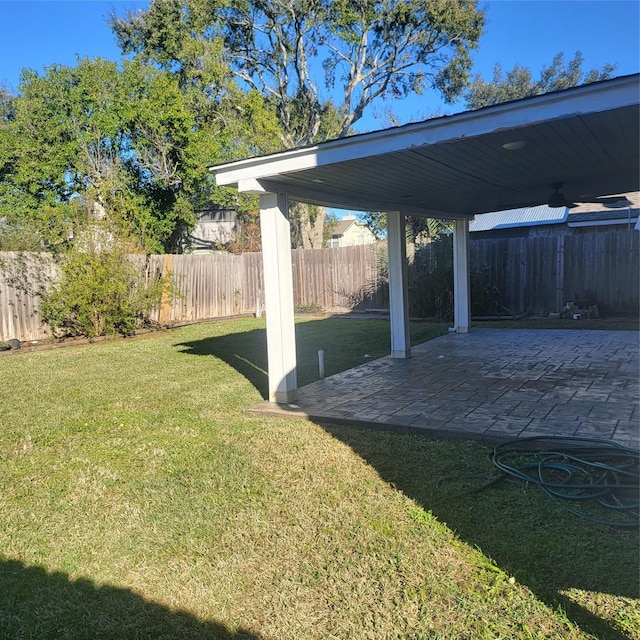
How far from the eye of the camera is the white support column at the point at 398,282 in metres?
7.69

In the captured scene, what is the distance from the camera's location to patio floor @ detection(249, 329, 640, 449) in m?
4.30

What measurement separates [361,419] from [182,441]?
1.58 metres

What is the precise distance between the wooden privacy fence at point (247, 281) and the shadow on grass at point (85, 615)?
1020cm

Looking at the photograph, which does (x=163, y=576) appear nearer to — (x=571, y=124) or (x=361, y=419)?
(x=361, y=419)

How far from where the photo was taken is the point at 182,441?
436cm

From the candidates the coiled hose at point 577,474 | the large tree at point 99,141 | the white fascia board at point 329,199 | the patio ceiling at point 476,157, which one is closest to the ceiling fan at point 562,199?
the patio ceiling at point 476,157

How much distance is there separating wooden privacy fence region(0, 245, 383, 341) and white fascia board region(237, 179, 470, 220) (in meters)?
5.95

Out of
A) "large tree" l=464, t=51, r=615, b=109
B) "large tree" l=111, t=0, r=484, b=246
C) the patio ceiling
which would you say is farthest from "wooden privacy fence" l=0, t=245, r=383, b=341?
"large tree" l=464, t=51, r=615, b=109

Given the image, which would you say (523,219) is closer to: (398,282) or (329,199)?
(398,282)

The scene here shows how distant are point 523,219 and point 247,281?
9.55m

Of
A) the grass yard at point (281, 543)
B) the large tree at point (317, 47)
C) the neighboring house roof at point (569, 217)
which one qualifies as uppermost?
the large tree at point (317, 47)

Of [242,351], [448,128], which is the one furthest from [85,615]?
[242,351]

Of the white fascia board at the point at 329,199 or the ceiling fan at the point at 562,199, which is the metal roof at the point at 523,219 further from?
the white fascia board at the point at 329,199

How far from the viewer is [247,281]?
15914 mm
